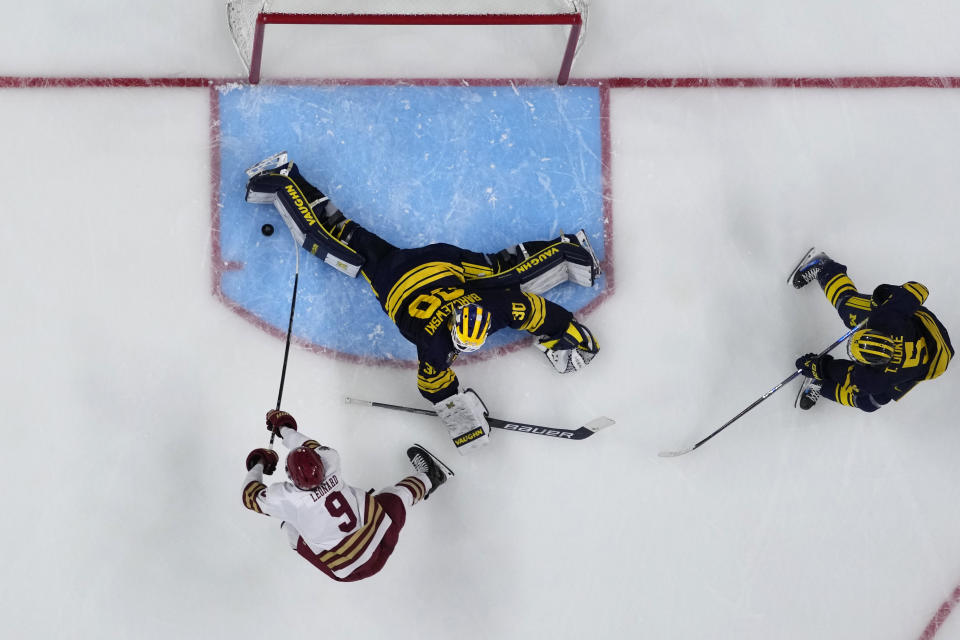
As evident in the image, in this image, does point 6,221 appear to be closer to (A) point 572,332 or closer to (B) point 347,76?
(B) point 347,76

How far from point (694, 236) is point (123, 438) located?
10.5 ft

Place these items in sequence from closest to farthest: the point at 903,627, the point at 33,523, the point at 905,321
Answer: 1. the point at 905,321
2. the point at 33,523
3. the point at 903,627

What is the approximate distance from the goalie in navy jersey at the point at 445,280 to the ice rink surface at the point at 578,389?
9.3 inches

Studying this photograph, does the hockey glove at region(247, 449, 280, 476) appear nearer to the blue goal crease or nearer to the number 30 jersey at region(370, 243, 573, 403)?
the blue goal crease

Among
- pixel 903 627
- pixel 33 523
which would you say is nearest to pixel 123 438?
pixel 33 523

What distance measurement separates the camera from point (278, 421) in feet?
14.9

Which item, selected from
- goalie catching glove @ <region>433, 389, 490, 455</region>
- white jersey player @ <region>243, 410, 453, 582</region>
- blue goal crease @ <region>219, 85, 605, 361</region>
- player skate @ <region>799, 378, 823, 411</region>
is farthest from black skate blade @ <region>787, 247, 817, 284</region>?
white jersey player @ <region>243, 410, 453, 582</region>

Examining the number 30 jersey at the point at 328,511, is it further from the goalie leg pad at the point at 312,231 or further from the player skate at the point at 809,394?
the player skate at the point at 809,394

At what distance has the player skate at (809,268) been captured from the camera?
5160 millimetres

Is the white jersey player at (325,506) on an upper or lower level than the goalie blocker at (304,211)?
lower

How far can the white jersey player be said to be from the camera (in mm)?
4191

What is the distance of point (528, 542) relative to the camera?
16.8 feet

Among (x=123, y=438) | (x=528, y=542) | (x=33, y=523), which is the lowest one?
(x=528, y=542)

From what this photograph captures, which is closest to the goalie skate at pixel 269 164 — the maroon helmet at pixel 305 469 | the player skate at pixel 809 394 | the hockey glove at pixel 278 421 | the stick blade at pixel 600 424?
the hockey glove at pixel 278 421
